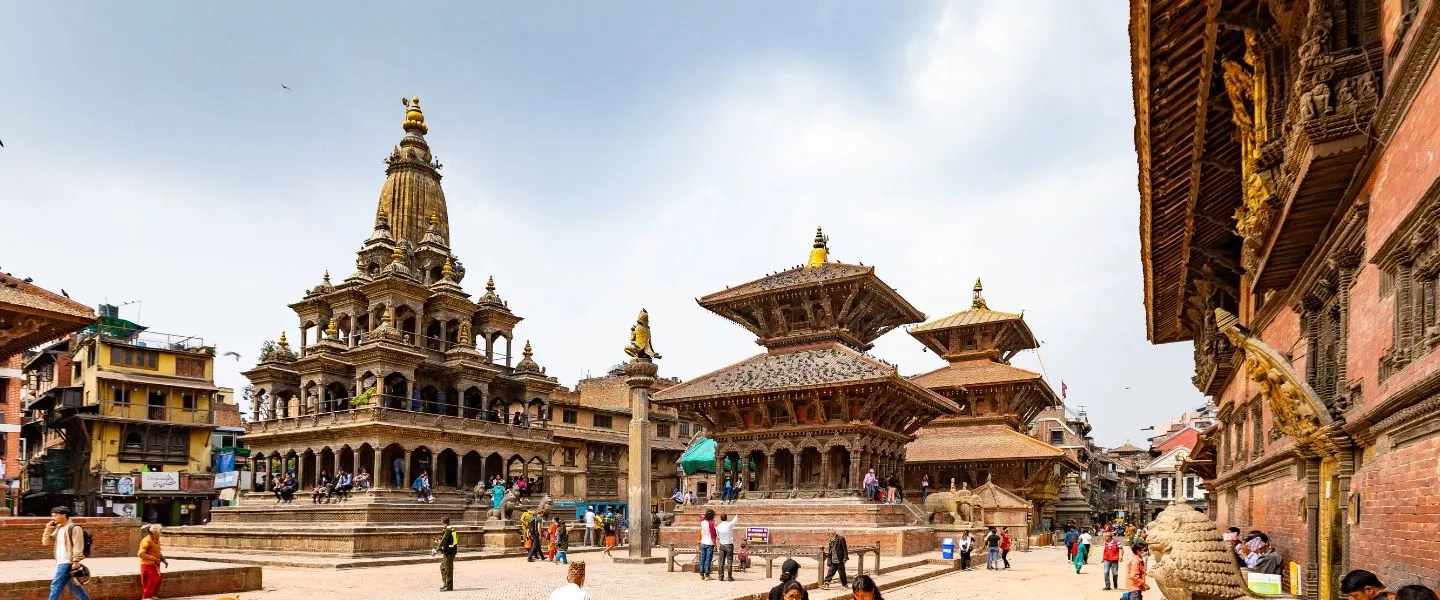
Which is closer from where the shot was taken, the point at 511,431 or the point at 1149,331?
the point at 1149,331

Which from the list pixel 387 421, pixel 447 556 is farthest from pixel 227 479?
pixel 447 556

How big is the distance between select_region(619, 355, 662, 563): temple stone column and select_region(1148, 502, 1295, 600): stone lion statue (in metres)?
15.9

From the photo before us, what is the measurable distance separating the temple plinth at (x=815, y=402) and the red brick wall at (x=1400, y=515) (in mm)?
19964

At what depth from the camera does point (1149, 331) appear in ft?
77.9

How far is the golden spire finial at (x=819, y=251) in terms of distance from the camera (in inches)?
1398

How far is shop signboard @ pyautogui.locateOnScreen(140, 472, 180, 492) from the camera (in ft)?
152

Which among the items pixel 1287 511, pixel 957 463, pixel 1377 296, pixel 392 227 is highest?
pixel 392 227

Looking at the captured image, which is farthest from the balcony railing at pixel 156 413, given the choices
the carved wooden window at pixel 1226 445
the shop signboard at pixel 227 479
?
the carved wooden window at pixel 1226 445

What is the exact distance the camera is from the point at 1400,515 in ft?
22.6

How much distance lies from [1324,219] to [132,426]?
53.1 m

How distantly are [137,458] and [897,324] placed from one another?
38801 millimetres

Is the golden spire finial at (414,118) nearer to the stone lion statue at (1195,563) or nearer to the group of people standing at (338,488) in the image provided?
the group of people standing at (338,488)

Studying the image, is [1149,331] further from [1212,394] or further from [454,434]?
[454,434]

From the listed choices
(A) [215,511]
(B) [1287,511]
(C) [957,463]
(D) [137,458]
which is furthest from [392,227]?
(B) [1287,511]
